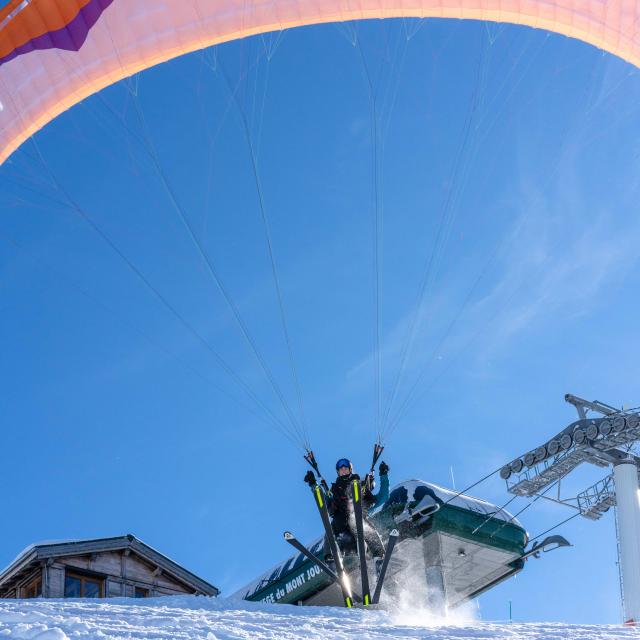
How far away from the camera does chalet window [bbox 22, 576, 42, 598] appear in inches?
728

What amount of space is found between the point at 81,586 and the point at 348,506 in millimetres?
8476

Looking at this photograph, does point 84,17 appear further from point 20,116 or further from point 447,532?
point 447,532

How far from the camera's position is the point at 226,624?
8859mm

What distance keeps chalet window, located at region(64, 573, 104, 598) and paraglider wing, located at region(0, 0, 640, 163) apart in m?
8.86

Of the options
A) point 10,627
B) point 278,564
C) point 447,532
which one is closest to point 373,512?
point 447,532

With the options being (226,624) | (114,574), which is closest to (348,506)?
(226,624)

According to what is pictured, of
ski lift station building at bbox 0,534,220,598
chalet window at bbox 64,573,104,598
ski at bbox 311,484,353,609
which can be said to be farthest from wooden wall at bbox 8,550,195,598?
ski at bbox 311,484,353,609

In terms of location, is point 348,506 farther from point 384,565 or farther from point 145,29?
point 145,29

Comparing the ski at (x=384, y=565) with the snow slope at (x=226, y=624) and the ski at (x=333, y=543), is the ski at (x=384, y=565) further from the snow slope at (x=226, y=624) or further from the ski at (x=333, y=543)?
the snow slope at (x=226, y=624)

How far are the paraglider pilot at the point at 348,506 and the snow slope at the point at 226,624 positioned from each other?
1.70 metres

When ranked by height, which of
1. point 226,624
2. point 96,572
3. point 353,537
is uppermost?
point 96,572

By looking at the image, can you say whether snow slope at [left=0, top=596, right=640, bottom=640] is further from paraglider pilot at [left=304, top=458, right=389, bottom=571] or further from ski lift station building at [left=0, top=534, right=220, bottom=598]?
ski lift station building at [left=0, top=534, right=220, bottom=598]

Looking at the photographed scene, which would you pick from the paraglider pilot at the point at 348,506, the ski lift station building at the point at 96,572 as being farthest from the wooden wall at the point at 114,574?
the paraglider pilot at the point at 348,506

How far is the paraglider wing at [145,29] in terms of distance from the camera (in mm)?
12211
